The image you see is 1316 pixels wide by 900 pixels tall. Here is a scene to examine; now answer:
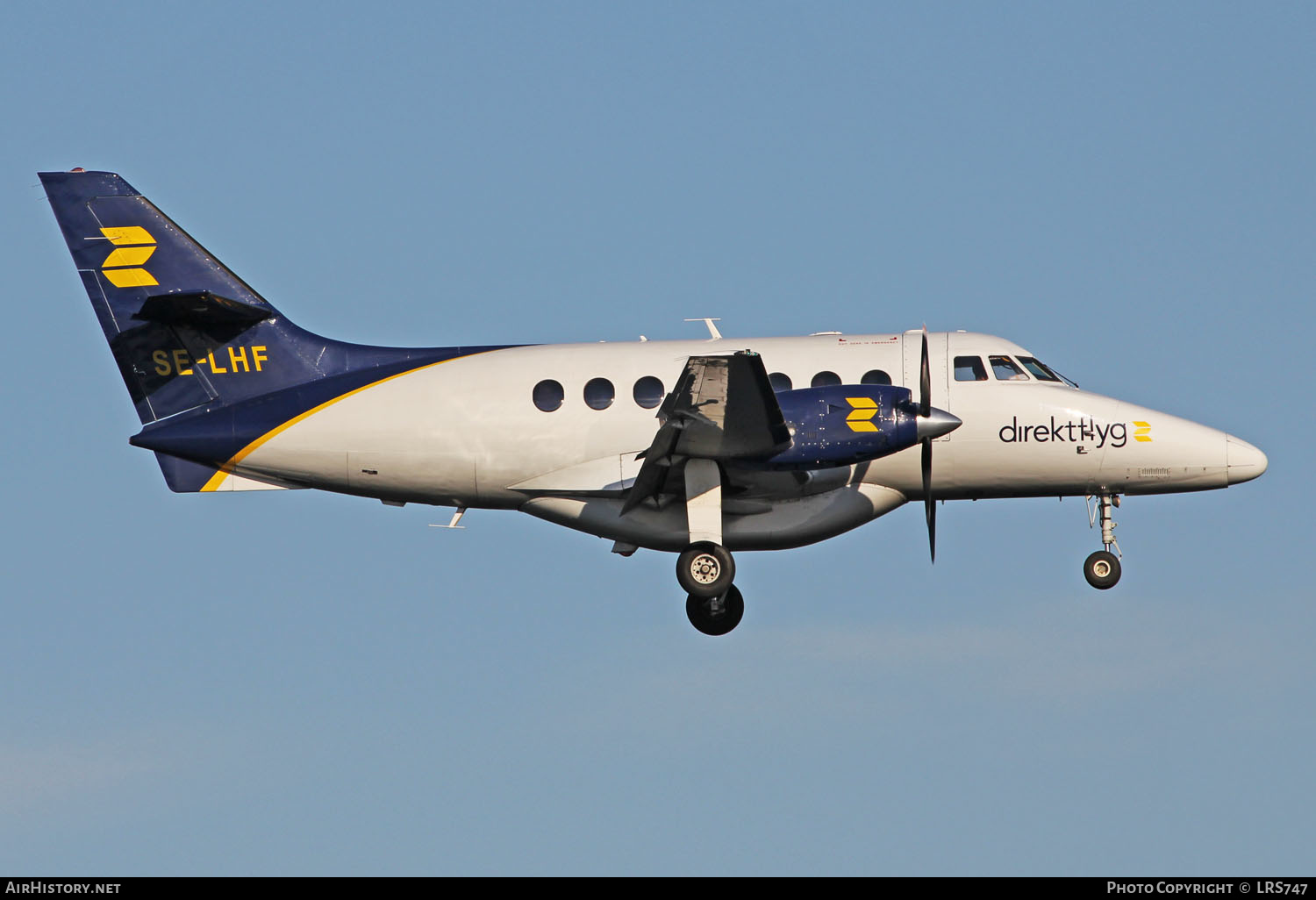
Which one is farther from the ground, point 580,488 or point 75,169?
point 75,169

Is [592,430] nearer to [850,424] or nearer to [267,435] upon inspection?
[850,424]

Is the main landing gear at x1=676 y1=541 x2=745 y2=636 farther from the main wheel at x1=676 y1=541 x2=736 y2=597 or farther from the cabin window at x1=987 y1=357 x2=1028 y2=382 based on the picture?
the cabin window at x1=987 y1=357 x2=1028 y2=382

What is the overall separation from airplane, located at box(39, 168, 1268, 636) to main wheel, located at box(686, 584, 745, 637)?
3cm

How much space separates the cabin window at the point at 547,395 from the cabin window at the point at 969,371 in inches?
211

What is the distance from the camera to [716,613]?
24641 millimetres

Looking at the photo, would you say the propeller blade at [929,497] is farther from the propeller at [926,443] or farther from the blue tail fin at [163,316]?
the blue tail fin at [163,316]

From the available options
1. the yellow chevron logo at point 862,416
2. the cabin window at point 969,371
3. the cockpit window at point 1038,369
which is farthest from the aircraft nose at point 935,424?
Result: the cockpit window at point 1038,369

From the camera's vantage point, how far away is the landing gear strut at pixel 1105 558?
25094mm

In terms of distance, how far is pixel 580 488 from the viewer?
2430cm
